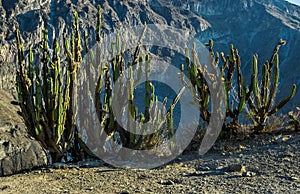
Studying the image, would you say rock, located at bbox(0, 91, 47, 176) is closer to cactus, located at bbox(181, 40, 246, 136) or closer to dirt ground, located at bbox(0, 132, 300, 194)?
cactus, located at bbox(181, 40, 246, 136)

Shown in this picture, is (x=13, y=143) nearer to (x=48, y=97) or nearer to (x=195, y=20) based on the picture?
(x=48, y=97)

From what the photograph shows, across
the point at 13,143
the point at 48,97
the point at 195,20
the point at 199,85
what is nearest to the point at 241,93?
the point at 199,85

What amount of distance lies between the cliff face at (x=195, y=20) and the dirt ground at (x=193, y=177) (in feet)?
317

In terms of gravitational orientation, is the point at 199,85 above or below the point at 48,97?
above

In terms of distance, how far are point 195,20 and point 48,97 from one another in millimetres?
160805

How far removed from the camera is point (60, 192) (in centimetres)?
459

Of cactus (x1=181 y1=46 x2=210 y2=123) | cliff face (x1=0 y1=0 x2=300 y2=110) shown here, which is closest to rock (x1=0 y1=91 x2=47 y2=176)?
cliff face (x1=0 y1=0 x2=300 y2=110)

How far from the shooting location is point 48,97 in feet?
21.3

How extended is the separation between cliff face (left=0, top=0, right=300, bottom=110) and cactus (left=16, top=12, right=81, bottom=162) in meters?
97.1

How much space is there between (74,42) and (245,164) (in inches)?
140

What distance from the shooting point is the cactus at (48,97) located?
6.39 m

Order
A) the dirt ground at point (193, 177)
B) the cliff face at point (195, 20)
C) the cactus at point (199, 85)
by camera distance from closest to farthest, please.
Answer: the dirt ground at point (193, 177)
the cactus at point (199, 85)
the cliff face at point (195, 20)

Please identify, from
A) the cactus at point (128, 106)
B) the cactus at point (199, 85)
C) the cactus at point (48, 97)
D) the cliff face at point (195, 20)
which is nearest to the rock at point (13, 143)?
the cliff face at point (195, 20)

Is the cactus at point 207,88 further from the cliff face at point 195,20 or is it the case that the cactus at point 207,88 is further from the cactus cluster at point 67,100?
the cliff face at point 195,20
